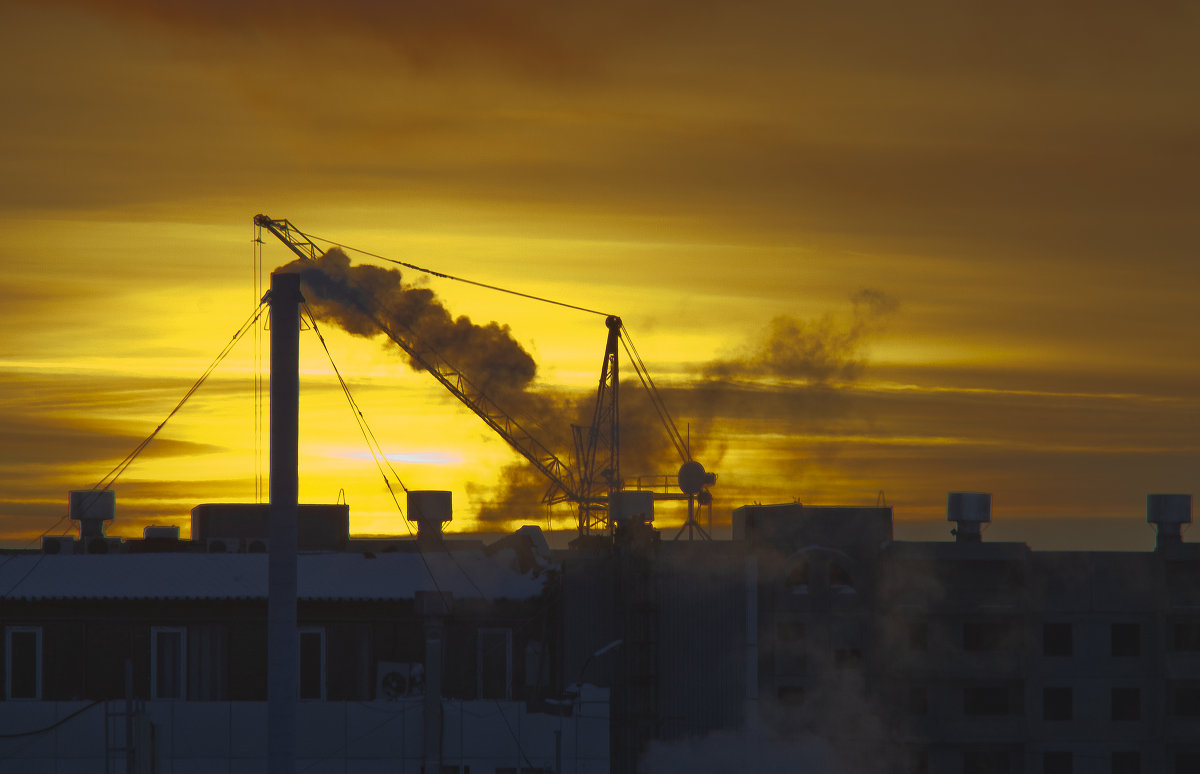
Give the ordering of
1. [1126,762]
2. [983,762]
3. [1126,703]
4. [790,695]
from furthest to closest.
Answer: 1. [1126,703]
2. [1126,762]
3. [983,762]
4. [790,695]

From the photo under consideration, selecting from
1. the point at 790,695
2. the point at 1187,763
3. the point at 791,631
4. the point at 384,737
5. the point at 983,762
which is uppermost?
the point at 791,631

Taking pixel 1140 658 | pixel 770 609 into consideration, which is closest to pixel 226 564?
pixel 770 609

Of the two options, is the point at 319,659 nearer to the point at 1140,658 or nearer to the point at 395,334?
the point at 1140,658

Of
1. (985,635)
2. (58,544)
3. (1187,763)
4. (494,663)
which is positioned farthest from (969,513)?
(58,544)

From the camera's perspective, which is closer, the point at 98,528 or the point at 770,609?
the point at 770,609

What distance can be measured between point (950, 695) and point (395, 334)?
60.1m

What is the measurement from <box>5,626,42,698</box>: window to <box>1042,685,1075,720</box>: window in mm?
39190

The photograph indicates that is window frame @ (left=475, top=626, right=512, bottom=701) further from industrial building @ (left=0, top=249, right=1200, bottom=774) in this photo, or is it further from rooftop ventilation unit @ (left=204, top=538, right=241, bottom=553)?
rooftop ventilation unit @ (left=204, top=538, right=241, bottom=553)

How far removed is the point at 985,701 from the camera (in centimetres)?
6562

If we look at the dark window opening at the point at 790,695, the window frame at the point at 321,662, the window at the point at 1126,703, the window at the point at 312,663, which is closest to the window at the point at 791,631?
the dark window opening at the point at 790,695

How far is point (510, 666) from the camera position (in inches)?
2386

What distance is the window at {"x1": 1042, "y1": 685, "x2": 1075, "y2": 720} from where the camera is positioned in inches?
2601

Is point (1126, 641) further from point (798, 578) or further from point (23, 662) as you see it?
point (23, 662)

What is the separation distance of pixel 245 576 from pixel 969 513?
29.5 m
